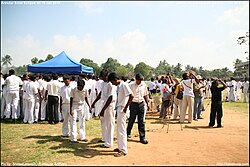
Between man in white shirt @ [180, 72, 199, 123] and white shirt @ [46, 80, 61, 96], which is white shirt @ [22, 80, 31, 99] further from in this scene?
man in white shirt @ [180, 72, 199, 123]

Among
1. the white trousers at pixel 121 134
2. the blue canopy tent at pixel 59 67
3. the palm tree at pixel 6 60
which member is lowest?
the white trousers at pixel 121 134

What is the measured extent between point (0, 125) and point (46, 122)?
1.68 metres

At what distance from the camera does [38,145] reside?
6133mm

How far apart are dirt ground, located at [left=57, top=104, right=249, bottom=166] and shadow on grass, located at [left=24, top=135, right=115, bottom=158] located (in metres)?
0.02

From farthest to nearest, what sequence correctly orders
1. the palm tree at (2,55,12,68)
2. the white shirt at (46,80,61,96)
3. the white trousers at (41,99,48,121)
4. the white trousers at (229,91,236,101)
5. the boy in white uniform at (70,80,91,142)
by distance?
the palm tree at (2,55,12,68) < the white trousers at (229,91,236,101) < the white trousers at (41,99,48,121) < the white shirt at (46,80,61,96) < the boy in white uniform at (70,80,91,142)

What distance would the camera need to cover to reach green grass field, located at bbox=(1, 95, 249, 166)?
513cm

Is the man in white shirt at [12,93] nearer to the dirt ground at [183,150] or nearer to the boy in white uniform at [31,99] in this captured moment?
the boy in white uniform at [31,99]

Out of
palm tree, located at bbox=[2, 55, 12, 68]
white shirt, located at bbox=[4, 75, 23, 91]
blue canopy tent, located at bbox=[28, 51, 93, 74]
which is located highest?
palm tree, located at bbox=[2, 55, 12, 68]

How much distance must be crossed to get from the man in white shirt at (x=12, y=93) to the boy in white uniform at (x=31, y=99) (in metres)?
0.63

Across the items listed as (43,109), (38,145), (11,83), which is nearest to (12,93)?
(11,83)

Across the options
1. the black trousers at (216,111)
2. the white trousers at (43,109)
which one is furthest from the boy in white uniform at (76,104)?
the black trousers at (216,111)

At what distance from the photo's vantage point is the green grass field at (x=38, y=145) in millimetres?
5133

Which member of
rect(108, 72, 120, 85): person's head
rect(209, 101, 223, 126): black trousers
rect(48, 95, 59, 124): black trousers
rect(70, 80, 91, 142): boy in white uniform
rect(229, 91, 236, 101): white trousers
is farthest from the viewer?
rect(229, 91, 236, 101): white trousers

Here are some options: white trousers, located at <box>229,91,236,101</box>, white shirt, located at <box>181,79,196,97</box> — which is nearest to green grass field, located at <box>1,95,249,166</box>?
white shirt, located at <box>181,79,196,97</box>
